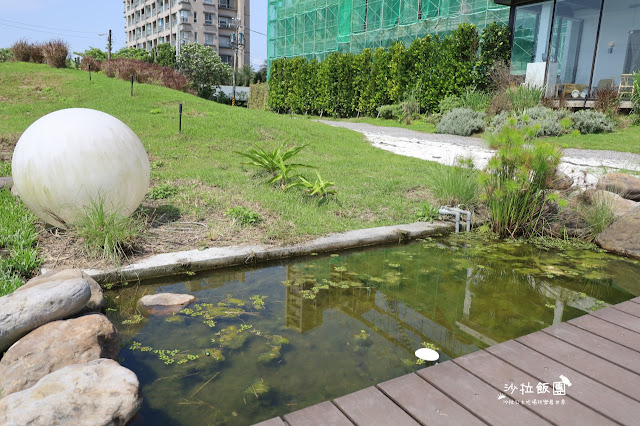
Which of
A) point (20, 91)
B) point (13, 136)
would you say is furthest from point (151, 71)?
point (13, 136)

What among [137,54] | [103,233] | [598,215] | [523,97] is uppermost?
[137,54]

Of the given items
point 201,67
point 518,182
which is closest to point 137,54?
point 201,67

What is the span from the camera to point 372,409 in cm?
176

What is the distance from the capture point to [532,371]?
6.69 ft

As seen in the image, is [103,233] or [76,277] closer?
[76,277]

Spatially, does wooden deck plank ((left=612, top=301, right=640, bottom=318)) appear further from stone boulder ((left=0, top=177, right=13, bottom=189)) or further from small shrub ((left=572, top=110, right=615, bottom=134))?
small shrub ((left=572, top=110, right=615, bottom=134))

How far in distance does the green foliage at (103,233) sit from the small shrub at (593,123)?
10.7 m

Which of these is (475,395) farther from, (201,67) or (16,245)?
(201,67)

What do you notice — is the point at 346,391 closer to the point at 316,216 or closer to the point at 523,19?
the point at 316,216

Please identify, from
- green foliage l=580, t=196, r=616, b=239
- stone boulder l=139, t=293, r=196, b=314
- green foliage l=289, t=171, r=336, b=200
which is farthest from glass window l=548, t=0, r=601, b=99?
stone boulder l=139, t=293, r=196, b=314

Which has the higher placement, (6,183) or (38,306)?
(6,183)

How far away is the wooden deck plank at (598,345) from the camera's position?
7.00 ft

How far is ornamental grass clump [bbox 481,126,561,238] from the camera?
14.4ft

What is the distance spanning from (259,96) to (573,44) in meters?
17.9
